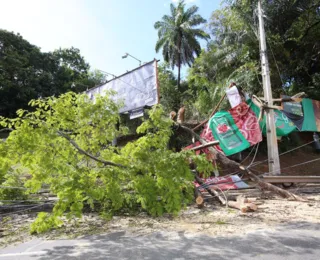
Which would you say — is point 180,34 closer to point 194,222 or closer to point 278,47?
point 278,47

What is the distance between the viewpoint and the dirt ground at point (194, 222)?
4.64m

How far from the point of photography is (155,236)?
4.41 meters

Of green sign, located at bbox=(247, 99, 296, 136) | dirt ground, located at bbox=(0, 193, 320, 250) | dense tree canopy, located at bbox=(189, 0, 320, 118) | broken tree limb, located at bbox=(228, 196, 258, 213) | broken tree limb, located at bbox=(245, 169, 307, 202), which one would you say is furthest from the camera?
dense tree canopy, located at bbox=(189, 0, 320, 118)

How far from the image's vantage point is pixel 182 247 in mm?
3801

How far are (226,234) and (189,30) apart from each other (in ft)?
79.9

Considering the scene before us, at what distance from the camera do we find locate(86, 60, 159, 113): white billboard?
11077mm

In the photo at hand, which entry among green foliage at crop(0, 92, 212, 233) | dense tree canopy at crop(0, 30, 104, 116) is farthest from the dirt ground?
dense tree canopy at crop(0, 30, 104, 116)

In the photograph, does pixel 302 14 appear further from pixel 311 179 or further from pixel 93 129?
pixel 93 129

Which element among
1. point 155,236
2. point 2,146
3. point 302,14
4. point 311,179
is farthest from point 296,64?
point 2,146

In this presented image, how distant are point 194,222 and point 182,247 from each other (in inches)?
52.6

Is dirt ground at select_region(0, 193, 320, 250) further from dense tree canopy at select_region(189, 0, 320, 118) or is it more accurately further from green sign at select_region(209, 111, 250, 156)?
dense tree canopy at select_region(189, 0, 320, 118)

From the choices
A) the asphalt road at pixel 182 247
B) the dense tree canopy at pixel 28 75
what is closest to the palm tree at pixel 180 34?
the dense tree canopy at pixel 28 75

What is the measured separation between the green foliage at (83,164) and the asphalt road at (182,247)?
422 millimetres

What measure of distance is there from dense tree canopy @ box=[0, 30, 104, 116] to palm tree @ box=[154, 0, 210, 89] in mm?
9571
